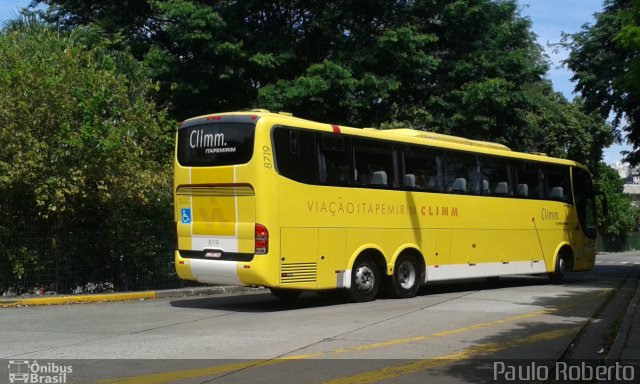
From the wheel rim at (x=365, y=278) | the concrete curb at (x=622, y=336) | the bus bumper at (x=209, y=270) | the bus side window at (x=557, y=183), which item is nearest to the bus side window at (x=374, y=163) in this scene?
the wheel rim at (x=365, y=278)

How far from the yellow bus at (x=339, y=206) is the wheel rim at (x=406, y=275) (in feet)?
0.08

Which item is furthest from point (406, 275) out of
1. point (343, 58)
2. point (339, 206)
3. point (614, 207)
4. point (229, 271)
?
point (614, 207)

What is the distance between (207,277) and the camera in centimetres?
1291

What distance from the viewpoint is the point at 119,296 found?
1501 centimetres

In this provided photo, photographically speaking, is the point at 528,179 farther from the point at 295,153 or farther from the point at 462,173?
the point at 295,153

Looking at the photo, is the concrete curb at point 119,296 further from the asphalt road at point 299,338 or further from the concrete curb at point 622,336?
the concrete curb at point 622,336

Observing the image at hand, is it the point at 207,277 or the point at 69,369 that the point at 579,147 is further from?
the point at 69,369

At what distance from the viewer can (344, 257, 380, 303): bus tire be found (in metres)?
14.0

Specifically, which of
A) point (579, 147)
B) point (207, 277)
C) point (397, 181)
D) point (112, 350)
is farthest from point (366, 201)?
point (579, 147)

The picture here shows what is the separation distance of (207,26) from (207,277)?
883cm

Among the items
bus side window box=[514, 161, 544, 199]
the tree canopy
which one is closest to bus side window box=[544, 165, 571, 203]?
bus side window box=[514, 161, 544, 199]

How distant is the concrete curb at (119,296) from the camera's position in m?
13.9

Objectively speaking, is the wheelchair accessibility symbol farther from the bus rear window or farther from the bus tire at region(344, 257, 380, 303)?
the bus tire at region(344, 257, 380, 303)

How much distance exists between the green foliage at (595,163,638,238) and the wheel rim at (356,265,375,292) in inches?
1787
